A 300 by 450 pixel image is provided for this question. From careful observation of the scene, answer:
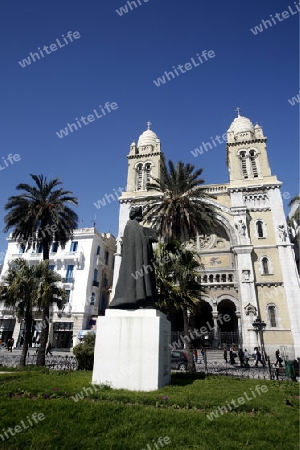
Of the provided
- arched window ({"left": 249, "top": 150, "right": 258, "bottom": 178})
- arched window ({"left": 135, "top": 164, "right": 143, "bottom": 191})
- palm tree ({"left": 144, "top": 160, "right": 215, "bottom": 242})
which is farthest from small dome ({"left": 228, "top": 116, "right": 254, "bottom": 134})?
palm tree ({"left": 144, "top": 160, "right": 215, "bottom": 242})

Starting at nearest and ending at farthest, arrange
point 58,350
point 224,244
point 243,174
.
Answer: point 58,350 → point 224,244 → point 243,174

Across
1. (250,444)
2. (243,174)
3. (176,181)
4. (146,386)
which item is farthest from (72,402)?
(243,174)

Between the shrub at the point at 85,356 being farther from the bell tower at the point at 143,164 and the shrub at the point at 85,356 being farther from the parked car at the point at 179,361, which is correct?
the bell tower at the point at 143,164

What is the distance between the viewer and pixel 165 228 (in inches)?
821

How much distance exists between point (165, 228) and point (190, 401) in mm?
15417

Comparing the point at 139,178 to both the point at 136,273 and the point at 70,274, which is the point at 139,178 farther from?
the point at 136,273

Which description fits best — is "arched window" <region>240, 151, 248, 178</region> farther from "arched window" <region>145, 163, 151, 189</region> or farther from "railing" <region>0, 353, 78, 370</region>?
"railing" <region>0, 353, 78, 370</region>

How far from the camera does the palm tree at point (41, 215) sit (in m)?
21.2

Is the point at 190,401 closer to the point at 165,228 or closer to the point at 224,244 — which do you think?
the point at 165,228

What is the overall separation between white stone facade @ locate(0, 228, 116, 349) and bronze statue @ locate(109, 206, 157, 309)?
25017mm

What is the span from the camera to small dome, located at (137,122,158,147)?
42906mm

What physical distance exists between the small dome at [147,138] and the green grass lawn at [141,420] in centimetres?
A: 3974

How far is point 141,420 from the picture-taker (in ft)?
15.4

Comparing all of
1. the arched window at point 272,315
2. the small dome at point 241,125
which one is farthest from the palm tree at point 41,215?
the small dome at point 241,125
